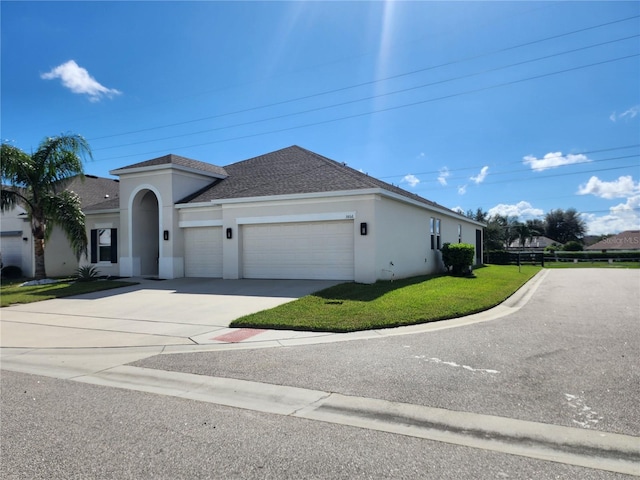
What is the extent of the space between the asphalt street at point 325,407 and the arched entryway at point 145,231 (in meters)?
13.3

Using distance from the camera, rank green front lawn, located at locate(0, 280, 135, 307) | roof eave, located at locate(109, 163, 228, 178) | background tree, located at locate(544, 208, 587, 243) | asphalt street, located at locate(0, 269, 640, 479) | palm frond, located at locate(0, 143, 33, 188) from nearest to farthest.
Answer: asphalt street, located at locate(0, 269, 640, 479) < green front lawn, located at locate(0, 280, 135, 307) < palm frond, located at locate(0, 143, 33, 188) < roof eave, located at locate(109, 163, 228, 178) < background tree, located at locate(544, 208, 587, 243)

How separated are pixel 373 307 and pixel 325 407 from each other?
583 cm

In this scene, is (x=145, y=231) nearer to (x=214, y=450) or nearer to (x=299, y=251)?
(x=299, y=251)

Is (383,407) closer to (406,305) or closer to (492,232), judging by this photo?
(406,305)

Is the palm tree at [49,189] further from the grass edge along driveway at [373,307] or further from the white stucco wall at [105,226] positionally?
the grass edge along driveway at [373,307]

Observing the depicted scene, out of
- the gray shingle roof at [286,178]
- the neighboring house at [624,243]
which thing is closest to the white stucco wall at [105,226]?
the gray shingle roof at [286,178]

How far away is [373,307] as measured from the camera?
1042 cm

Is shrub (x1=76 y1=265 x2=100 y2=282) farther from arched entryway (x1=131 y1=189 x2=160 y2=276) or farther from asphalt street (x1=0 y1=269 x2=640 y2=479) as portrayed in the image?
asphalt street (x1=0 y1=269 x2=640 y2=479)

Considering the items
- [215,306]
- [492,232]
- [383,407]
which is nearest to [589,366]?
[383,407]

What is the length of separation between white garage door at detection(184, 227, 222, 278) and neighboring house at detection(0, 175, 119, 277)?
8.46 m

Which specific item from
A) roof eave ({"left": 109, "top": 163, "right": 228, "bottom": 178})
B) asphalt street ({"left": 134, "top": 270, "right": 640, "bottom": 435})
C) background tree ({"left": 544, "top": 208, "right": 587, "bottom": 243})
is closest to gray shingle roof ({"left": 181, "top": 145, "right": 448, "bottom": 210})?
roof eave ({"left": 109, "top": 163, "right": 228, "bottom": 178})

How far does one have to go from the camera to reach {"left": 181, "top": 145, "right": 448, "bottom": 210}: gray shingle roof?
53.4 ft

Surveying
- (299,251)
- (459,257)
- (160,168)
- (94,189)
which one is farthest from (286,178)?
(94,189)

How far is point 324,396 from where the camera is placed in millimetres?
5070
